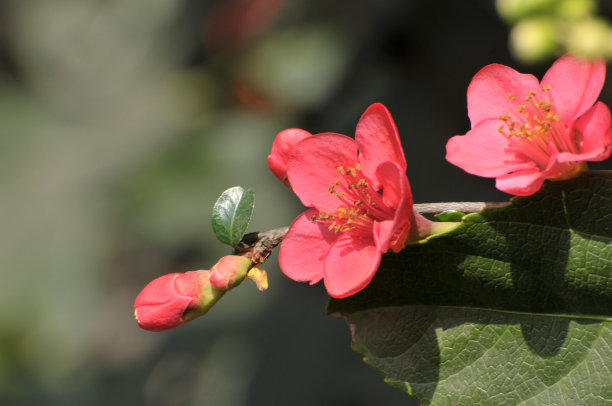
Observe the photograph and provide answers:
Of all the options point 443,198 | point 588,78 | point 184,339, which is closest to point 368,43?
point 443,198

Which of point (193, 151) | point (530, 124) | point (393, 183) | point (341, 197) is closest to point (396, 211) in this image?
point (393, 183)

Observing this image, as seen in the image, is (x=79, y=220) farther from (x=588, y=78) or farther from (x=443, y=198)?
(x=588, y=78)

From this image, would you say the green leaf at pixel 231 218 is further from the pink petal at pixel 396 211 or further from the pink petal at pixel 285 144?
the pink petal at pixel 396 211

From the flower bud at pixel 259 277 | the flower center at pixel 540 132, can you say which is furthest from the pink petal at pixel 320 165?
the flower center at pixel 540 132

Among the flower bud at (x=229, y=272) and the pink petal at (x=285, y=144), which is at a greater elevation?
the pink petal at (x=285, y=144)

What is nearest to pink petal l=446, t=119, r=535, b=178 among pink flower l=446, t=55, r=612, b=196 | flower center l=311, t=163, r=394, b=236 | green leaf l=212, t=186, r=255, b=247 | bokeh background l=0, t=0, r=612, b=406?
pink flower l=446, t=55, r=612, b=196

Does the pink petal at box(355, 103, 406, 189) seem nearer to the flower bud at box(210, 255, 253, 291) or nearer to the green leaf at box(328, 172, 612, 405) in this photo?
the green leaf at box(328, 172, 612, 405)

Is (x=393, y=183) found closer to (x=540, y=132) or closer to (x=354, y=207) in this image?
(x=354, y=207)
